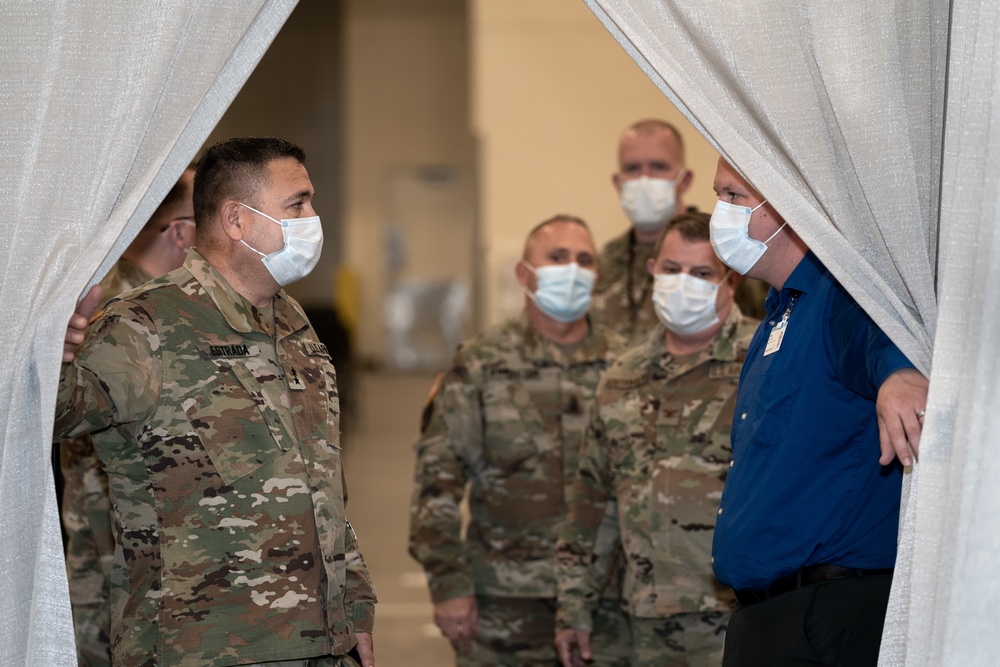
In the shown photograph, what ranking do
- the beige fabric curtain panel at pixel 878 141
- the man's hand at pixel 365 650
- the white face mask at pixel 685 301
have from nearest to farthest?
the beige fabric curtain panel at pixel 878 141 < the man's hand at pixel 365 650 < the white face mask at pixel 685 301

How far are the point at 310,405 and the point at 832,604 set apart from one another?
3.80 feet

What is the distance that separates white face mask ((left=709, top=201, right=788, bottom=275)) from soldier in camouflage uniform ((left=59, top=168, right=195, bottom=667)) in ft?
5.35

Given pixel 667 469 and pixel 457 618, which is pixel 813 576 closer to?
pixel 667 469

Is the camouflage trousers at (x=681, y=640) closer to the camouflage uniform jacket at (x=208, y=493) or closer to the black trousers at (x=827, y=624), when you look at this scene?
the black trousers at (x=827, y=624)

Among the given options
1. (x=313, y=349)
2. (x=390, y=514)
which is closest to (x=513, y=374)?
(x=313, y=349)

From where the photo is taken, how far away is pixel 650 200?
14.4ft

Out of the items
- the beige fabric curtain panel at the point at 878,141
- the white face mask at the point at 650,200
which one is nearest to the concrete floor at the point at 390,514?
the white face mask at the point at 650,200

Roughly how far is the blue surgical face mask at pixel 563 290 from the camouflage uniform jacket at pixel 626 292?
44cm

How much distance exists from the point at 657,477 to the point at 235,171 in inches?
57.3

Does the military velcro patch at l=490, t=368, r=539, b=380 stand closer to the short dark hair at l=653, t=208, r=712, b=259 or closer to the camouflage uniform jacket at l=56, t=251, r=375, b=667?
the short dark hair at l=653, t=208, r=712, b=259

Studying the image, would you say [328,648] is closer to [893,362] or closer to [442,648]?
[893,362]

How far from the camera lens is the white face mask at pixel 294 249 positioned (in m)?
2.50

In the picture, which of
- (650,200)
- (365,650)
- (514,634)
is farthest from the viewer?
(650,200)

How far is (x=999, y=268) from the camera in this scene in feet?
6.05
